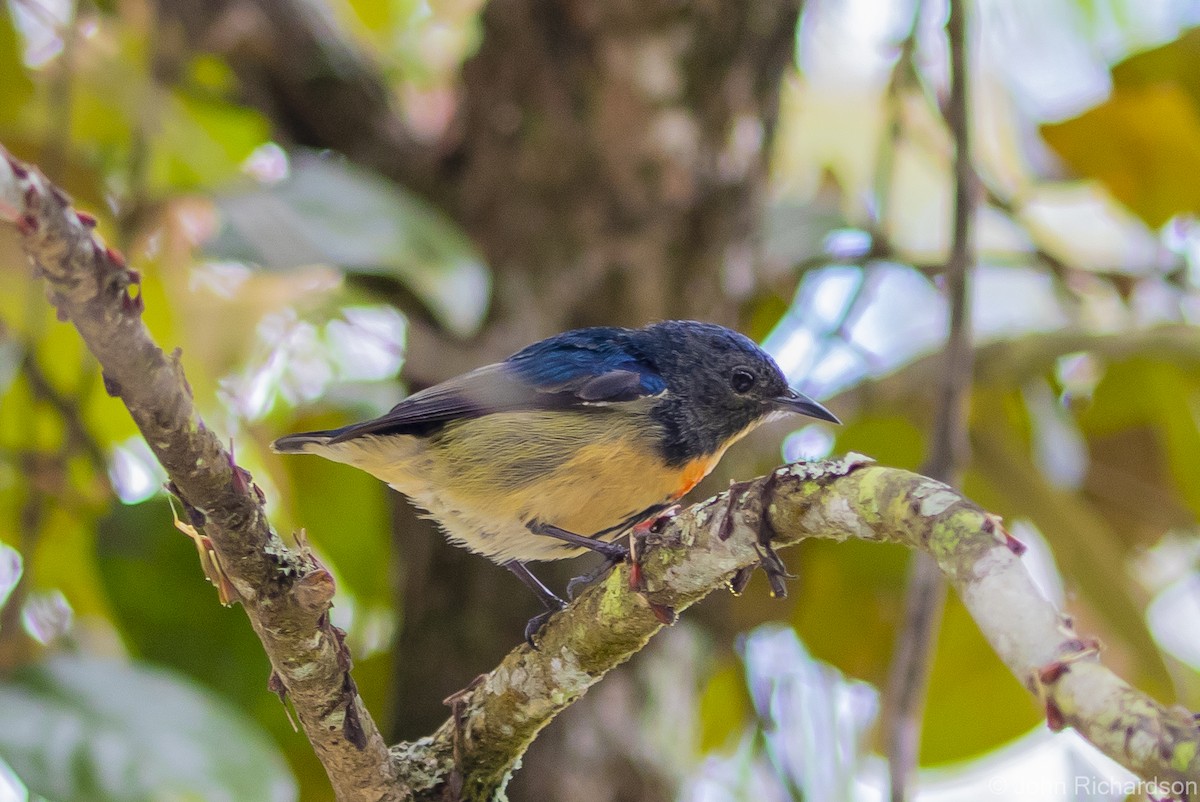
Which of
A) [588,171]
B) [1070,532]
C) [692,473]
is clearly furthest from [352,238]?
[1070,532]

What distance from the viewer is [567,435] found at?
3457 mm

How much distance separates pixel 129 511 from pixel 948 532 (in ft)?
10.8

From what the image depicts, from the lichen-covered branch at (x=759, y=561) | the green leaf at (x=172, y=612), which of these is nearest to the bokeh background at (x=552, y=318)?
the green leaf at (x=172, y=612)

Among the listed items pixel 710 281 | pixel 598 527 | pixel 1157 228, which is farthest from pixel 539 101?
pixel 1157 228

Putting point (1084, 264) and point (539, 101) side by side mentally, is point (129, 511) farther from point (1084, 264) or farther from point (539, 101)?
point (1084, 264)

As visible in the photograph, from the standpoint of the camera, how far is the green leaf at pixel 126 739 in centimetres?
282

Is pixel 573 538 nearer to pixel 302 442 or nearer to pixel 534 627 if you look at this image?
pixel 534 627

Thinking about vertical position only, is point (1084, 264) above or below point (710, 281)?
below

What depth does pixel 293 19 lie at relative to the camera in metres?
4.74

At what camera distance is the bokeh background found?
12.6ft

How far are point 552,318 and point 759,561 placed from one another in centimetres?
252

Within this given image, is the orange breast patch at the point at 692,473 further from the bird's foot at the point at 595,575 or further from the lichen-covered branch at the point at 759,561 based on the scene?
the lichen-covered branch at the point at 759,561

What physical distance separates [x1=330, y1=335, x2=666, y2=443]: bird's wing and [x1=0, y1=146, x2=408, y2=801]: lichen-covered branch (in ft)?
4.51

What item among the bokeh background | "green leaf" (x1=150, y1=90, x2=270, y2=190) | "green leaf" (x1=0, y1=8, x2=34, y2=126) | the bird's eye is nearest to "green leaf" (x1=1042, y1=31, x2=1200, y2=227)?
the bokeh background
